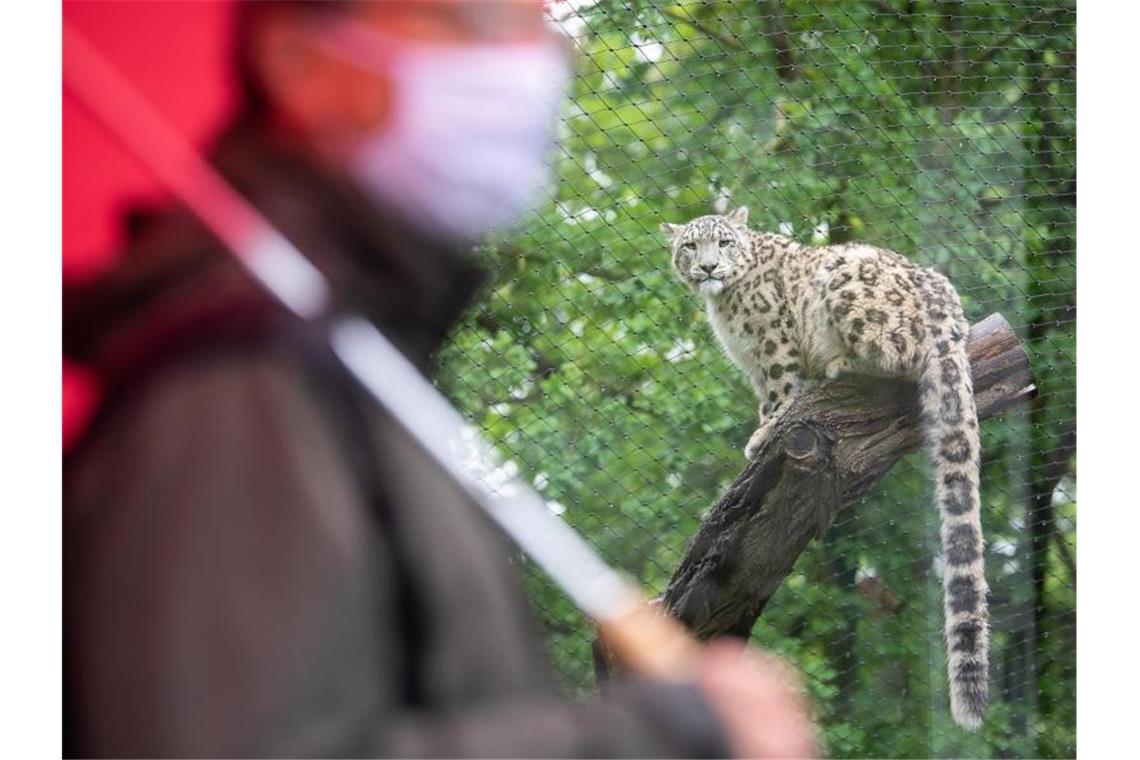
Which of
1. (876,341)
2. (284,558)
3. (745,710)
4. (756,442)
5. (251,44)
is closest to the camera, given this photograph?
(284,558)

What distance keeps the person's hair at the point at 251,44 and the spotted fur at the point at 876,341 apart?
944mm

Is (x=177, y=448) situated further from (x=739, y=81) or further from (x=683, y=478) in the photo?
(x=739, y=81)

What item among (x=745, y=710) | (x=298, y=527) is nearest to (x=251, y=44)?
(x=298, y=527)

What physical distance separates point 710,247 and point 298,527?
1.31m

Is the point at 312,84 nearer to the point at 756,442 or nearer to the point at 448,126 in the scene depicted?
the point at 448,126

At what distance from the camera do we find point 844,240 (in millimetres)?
2051

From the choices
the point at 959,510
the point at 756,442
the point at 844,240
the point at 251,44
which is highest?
the point at 251,44

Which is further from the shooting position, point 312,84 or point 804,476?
point 804,476

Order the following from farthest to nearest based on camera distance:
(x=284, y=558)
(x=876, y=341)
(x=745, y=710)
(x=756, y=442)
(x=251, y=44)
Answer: (x=876, y=341) → (x=756, y=442) → (x=251, y=44) → (x=745, y=710) → (x=284, y=558)

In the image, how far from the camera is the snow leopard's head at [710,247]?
6.53 ft

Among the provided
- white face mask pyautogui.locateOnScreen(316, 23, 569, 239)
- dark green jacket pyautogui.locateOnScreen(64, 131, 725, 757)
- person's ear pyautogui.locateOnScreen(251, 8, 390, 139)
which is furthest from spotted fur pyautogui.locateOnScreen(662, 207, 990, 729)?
dark green jacket pyautogui.locateOnScreen(64, 131, 725, 757)

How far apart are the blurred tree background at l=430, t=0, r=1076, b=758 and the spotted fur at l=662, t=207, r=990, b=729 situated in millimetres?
28
